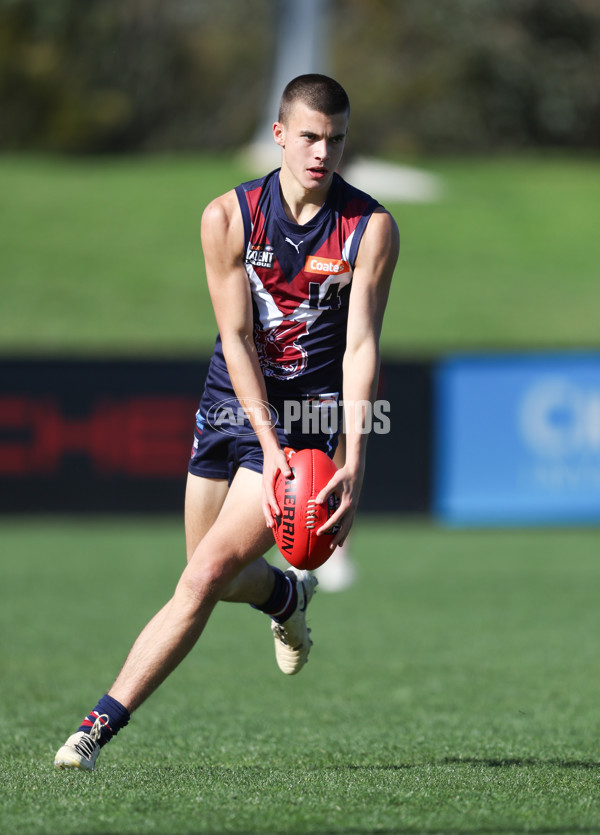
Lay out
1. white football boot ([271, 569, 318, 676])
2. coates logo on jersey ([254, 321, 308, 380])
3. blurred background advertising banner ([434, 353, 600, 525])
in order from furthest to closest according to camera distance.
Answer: blurred background advertising banner ([434, 353, 600, 525]) → white football boot ([271, 569, 318, 676]) → coates logo on jersey ([254, 321, 308, 380])

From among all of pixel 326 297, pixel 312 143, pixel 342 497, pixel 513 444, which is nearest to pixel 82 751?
pixel 342 497

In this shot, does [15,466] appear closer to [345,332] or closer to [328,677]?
[328,677]

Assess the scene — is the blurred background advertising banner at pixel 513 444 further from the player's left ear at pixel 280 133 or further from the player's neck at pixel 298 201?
the player's left ear at pixel 280 133

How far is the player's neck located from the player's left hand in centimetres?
95

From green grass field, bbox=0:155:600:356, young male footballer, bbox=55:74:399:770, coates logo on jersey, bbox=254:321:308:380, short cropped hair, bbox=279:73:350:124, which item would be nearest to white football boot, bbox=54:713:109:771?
young male footballer, bbox=55:74:399:770

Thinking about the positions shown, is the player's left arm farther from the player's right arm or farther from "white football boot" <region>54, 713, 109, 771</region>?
"white football boot" <region>54, 713, 109, 771</region>

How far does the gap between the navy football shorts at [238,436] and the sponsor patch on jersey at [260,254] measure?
1.84ft

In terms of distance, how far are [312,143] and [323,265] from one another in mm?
447

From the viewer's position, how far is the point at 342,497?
14.6ft

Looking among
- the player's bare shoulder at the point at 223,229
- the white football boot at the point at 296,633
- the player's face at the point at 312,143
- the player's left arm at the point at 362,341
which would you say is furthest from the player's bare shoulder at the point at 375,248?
the white football boot at the point at 296,633

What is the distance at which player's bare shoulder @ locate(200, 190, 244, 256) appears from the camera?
4547mm

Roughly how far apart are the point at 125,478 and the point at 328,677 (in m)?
6.88

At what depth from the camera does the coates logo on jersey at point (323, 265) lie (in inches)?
179

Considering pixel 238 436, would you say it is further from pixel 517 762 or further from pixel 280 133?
pixel 517 762
